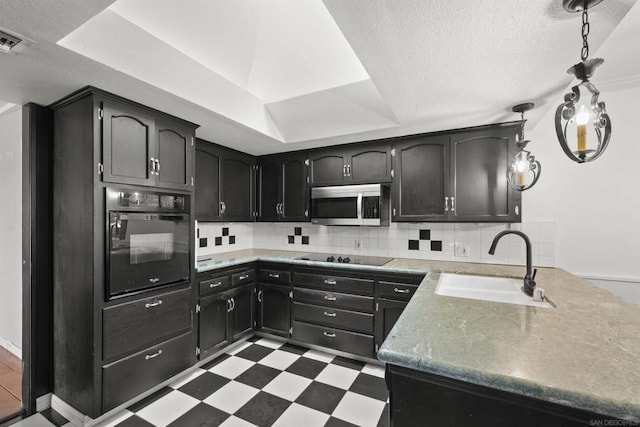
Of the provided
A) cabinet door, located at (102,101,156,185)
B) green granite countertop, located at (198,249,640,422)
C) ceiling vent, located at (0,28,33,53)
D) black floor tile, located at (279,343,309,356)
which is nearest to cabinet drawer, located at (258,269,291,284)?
black floor tile, located at (279,343,309,356)

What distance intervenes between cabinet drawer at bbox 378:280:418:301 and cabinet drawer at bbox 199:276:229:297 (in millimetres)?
Answer: 1469

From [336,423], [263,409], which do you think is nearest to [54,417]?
[263,409]

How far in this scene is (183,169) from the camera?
234 centimetres

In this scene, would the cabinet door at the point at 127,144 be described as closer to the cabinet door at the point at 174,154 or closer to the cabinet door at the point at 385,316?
the cabinet door at the point at 174,154

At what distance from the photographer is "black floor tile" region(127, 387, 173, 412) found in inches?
77.6

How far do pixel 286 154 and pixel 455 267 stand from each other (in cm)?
222

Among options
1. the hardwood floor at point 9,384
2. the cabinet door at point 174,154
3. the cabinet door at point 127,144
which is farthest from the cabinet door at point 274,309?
the hardwood floor at point 9,384

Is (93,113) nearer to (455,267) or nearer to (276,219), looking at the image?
(276,219)

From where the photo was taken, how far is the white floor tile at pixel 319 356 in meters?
2.68

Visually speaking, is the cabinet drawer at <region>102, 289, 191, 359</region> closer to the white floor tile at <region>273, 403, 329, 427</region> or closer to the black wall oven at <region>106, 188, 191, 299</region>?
the black wall oven at <region>106, 188, 191, 299</region>

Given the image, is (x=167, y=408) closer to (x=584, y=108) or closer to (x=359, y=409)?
(x=359, y=409)

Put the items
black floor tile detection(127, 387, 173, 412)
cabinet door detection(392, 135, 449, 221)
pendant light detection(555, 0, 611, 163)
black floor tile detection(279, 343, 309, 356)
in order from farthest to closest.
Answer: black floor tile detection(279, 343, 309, 356)
cabinet door detection(392, 135, 449, 221)
black floor tile detection(127, 387, 173, 412)
pendant light detection(555, 0, 611, 163)

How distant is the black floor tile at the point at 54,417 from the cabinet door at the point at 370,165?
2928mm

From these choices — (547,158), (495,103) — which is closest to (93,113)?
(495,103)
